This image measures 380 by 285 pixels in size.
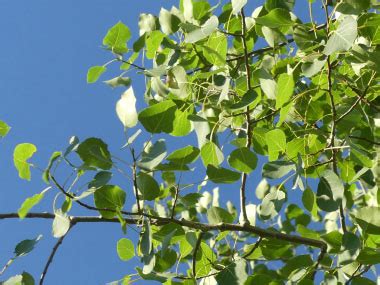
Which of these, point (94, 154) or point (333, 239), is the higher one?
point (94, 154)

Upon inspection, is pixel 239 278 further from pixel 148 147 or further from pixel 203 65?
pixel 203 65

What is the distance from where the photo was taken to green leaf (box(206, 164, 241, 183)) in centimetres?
133

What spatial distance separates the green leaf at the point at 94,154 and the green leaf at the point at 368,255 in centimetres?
50

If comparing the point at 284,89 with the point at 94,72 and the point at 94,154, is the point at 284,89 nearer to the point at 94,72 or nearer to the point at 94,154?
the point at 94,154

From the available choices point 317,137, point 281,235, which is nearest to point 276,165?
point 281,235

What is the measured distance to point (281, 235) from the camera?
1.45 meters

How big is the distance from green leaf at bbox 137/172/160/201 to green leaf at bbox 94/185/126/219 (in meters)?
0.04

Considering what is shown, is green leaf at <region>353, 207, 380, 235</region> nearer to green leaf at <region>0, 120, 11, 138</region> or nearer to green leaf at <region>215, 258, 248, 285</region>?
green leaf at <region>215, 258, 248, 285</region>

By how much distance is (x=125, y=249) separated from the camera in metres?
1.42

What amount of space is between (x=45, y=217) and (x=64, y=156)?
0.16m

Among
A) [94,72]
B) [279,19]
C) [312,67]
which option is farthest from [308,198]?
[94,72]

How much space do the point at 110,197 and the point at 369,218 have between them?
50cm

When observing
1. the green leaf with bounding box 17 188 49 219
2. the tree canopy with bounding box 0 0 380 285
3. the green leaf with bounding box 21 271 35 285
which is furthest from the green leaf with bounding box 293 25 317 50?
the green leaf with bounding box 21 271 35 285

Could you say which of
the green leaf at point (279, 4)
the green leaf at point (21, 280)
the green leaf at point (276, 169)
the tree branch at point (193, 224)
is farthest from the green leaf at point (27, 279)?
the green leaf at point (279, 4)
